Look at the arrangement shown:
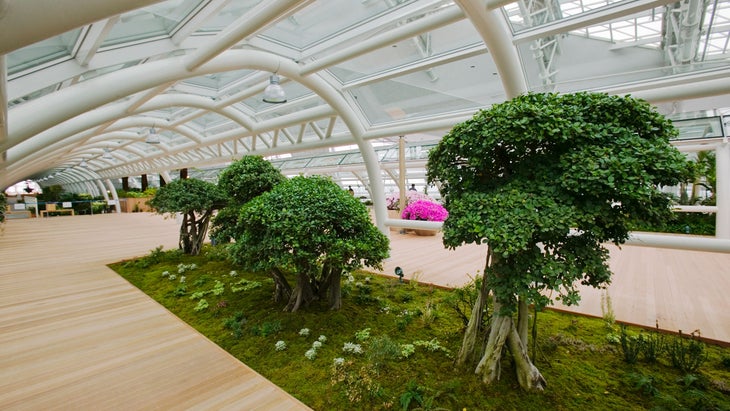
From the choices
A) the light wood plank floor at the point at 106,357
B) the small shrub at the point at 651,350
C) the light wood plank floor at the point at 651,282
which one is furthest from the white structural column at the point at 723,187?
the light wood plank floor at the point at 106,357

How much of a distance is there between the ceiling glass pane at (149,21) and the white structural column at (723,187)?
11.9 meters

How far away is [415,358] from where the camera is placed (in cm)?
315

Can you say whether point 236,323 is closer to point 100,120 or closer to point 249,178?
point 249,178

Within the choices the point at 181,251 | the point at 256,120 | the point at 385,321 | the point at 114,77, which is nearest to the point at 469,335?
the point at 385,321

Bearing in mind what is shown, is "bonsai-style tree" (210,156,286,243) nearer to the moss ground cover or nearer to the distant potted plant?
the moss ground cover

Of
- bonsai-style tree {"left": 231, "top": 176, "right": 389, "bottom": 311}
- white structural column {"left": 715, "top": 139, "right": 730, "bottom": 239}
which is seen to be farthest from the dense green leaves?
white structural column {"left": 715, "top": 139, "right": 730, "bottom": 239}

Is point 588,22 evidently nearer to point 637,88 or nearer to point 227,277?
point 637,88

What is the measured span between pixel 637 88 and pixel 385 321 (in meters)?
5.07

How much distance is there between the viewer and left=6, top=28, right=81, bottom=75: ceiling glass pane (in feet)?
11.8

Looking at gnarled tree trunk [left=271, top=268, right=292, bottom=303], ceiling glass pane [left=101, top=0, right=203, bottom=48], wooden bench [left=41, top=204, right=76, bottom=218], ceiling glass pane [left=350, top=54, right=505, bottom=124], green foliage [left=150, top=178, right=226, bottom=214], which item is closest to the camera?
ceiling glass pane [left=101, top=0, right=203, bottom=48]

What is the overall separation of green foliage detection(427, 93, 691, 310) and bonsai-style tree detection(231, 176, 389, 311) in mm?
1416

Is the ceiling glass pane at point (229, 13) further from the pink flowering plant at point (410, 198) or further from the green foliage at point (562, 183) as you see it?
the pink flowering plant at point (410, 198)

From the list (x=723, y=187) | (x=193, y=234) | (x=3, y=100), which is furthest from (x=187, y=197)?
(x=723, y=187)

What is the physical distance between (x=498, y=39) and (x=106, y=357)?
590 centimetres
